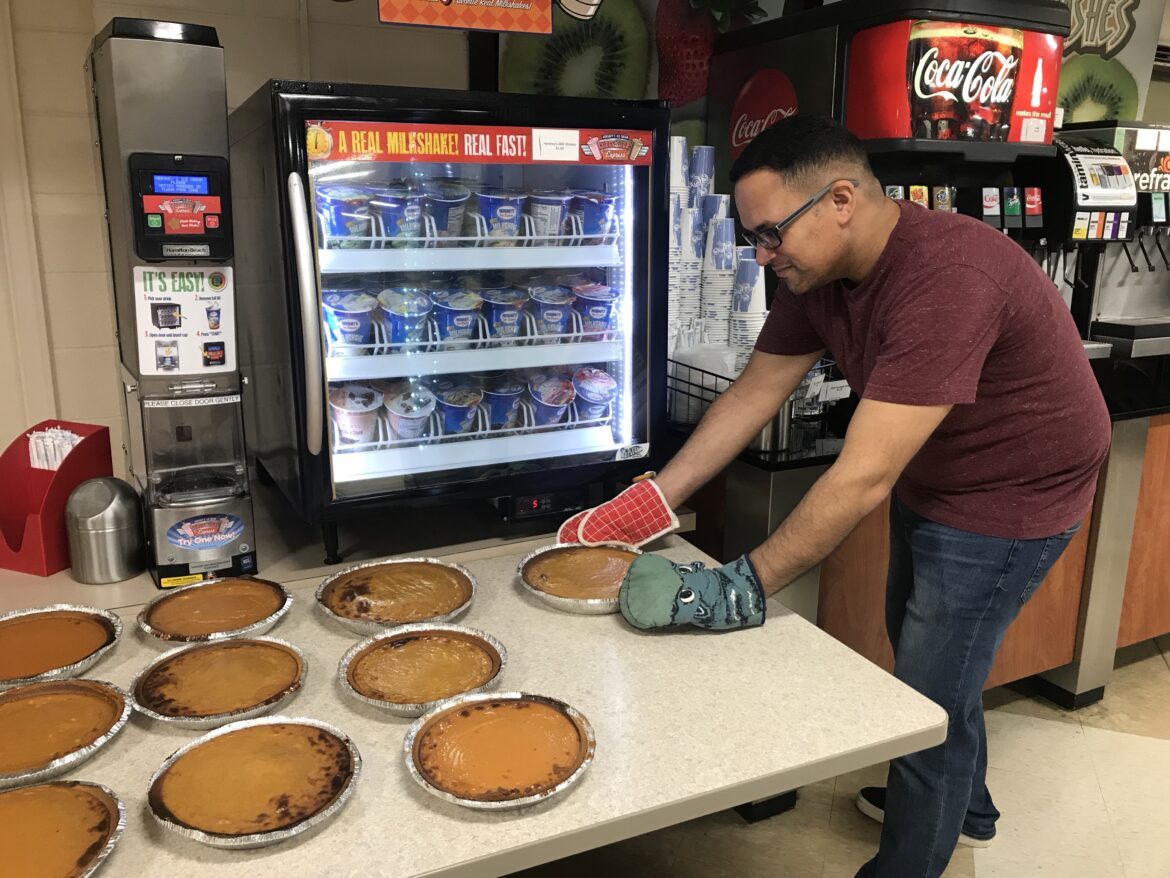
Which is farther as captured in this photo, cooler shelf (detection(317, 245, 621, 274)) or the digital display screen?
cooler shelf (detection(317, 245, 621, 274))

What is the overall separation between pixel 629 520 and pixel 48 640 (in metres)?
1.18

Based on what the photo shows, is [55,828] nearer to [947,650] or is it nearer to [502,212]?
[502,212]

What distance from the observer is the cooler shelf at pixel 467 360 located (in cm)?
208

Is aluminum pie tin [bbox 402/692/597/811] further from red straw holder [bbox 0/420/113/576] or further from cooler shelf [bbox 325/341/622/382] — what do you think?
red straw holder [bbox 0/420/113/576]

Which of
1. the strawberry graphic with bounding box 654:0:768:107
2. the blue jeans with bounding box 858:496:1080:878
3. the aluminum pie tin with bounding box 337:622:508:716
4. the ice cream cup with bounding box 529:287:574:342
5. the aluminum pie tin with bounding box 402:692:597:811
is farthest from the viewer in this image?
the strawberry graphic with bounding box 654:0:768:107

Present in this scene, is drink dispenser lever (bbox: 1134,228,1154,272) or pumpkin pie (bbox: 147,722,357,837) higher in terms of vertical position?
drink dispenser lever (bbox: 1134,228,1154,272)

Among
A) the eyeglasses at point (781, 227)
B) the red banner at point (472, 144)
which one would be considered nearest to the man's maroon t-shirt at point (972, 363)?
the eyeglasses at point (781, 227)

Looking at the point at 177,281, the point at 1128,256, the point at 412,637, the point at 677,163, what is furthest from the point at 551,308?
the point at 1128,256

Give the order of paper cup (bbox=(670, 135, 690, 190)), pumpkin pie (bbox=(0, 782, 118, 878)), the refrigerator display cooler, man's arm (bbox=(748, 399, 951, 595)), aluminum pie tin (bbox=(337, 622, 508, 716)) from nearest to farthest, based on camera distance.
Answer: pumpkin pie (bbox=(0, 782, 118, 878)) < aluminum pie tin (bbox=(337, 622, 508, 716)) < man's arm (bbox=(748, 399, 951, 595)) < the refrigerator display cooler < paper cup (bbox=(670, 135, 690, 190))

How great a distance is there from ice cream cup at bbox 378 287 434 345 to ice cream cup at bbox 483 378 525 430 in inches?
9.3

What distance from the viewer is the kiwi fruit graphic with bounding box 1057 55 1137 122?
12.7 feet

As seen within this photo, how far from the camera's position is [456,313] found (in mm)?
2240

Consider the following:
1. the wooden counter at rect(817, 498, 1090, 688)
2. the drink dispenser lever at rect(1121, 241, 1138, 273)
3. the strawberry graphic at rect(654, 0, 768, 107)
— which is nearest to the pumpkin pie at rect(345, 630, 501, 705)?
the wooden counter at rect(817, 498, 1090, 688)

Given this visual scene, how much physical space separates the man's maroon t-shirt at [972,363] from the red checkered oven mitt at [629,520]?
0.48m
